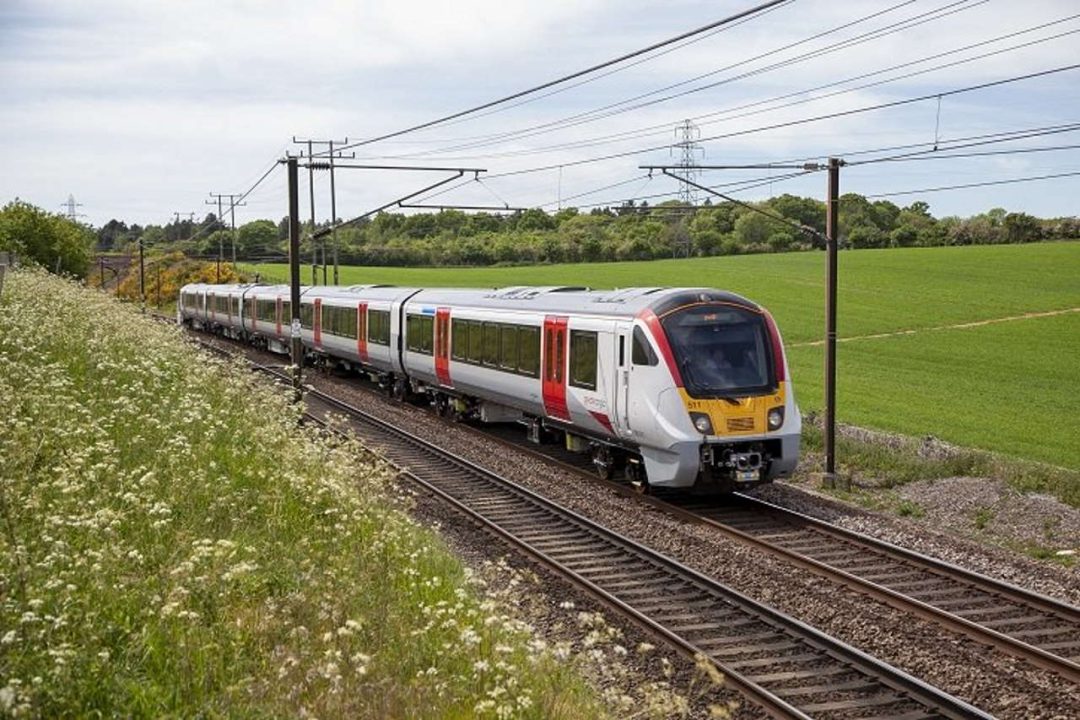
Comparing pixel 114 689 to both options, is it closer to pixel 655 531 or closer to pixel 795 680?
pixel 795 680

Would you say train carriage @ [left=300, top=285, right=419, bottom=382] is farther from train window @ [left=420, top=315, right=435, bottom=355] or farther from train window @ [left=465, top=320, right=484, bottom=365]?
train window @ [left=465, top=320, right=484, bottom=365]

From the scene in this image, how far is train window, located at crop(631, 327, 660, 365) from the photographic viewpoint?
1533cm

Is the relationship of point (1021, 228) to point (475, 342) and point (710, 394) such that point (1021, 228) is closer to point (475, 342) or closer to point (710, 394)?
point (475, 342)

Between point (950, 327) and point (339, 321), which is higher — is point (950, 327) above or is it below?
below

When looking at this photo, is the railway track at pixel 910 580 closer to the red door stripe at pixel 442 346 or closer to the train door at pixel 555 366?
the train door at pixel 555 366

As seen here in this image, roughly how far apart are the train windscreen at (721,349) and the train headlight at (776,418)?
0.31 metres

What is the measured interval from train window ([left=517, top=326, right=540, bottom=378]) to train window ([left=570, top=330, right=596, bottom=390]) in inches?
58.2

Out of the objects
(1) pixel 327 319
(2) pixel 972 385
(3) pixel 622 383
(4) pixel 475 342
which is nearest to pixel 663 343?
(3) pixel 622 383

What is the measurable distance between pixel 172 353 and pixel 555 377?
6.77 metres

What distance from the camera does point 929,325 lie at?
A: 47969 mm

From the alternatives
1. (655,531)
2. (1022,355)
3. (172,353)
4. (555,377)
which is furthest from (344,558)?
(1022,355)

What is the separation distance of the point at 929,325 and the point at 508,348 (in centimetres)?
3249

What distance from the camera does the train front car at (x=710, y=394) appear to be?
591 inches

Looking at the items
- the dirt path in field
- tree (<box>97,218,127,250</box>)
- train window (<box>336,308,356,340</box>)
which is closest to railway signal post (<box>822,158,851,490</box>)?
train window (<box>336,308,356,340</box>)
